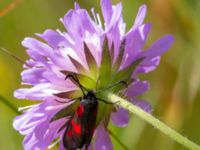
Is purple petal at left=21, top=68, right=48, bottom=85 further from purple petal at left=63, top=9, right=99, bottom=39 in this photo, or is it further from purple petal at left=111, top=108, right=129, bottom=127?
purple petal at left=111, top=108, right=129, bottom=127

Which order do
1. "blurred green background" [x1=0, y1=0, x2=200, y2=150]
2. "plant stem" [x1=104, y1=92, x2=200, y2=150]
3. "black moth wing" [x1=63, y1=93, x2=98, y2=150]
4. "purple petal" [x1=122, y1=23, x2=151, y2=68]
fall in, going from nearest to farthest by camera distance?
"plant stem" [x1=104, y1=92, x2=200, y2=150]
"black moth wing" [x1=63, y1=93, x2=98, y2=150]
"purple petal" [x1=122, y1=23, x2=151, y2=68]
"blurred green background" [x1=0, y1=0, x2=200, y2=150]

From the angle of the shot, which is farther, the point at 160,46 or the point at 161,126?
the point at 160,46

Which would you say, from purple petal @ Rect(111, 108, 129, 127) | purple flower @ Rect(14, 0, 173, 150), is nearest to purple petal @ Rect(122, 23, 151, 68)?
purple flower @ Rect(14, 0, 173, 150)

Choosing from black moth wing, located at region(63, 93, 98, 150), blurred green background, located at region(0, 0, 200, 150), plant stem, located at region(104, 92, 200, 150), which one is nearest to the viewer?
plant stem, located at region(104, 92, 200, 150)

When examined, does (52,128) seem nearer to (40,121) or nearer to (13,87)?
(40,121)

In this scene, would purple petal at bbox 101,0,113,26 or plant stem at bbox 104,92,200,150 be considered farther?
purple petal at bbox 101,0,113,26

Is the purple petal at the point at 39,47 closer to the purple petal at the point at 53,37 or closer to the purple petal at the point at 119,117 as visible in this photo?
the purple petal at the point at 53,37

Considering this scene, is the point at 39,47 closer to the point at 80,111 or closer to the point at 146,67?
the point at 80,111

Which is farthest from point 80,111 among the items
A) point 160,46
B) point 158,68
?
point 158,68
